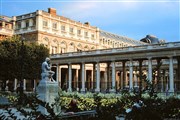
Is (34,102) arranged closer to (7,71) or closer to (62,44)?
(7,71)

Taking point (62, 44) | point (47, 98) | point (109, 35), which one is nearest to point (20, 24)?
point (62, 44)

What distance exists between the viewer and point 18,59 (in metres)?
47.5

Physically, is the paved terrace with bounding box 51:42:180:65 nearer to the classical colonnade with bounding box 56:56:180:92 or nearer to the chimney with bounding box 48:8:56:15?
the classical colonnade with bounding box 56:56:180:92

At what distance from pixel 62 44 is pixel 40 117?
223 feet

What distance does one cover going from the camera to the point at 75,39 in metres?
74.6

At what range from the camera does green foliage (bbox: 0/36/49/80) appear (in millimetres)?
46050

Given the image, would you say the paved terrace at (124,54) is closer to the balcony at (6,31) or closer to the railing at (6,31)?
the balcony at (6,31)

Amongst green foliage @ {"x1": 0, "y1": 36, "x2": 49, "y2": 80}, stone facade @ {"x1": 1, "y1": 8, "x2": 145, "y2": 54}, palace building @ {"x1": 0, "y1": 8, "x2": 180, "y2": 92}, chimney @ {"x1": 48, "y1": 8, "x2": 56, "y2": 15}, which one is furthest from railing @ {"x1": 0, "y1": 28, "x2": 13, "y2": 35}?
green foliage @ {"x1": 0, "y1": 36, "x2": 49, "y2": 80}

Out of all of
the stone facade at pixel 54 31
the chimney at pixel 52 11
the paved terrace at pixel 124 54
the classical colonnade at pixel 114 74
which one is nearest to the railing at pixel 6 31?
the stone facade at pixel 54 31

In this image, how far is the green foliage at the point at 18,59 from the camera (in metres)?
46.0

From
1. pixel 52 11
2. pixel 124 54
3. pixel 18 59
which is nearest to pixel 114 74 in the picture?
pixel 124 54

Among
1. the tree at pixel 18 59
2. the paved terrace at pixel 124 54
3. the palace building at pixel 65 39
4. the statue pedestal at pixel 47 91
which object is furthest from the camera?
the palace building at pixel 65 39

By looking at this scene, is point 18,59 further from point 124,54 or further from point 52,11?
point 52,11

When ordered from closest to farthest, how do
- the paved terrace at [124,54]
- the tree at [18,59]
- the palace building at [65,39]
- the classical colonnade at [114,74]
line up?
1. the tree at [18,59]
2. the paved terrace at [124,54]
3. the classical colonnade at [114,74]
4. the palace building at [65,39]
